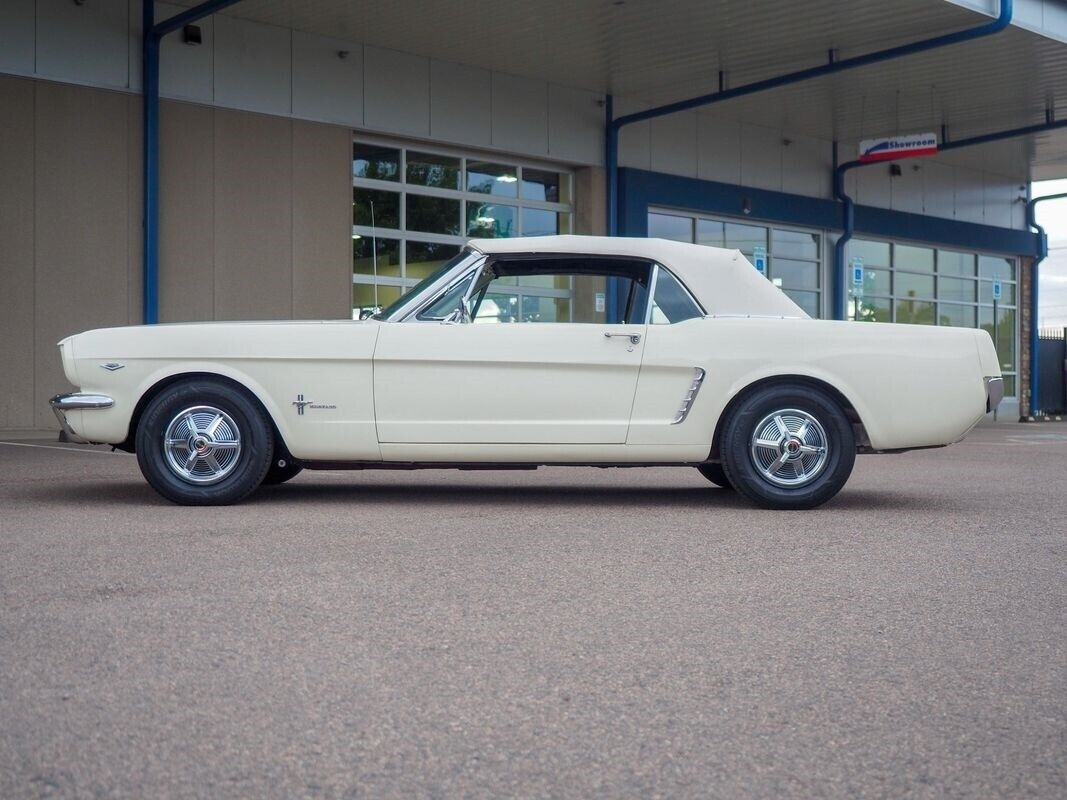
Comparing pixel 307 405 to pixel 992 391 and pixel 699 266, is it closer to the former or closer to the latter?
pixel 699 266

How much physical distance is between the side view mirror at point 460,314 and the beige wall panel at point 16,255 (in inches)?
338

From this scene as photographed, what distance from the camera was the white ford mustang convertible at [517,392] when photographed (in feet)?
21.7

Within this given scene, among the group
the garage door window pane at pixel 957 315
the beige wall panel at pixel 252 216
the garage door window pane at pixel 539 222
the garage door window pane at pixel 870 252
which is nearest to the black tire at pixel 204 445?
the beige wall panel at pixel 252 216

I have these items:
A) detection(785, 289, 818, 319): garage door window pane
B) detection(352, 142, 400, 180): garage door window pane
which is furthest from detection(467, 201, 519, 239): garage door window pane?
detection(785, 289, 818, 319): garage door window pane

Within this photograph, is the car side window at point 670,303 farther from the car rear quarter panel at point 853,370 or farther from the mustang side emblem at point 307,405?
the mustang side emblem at point 307,405

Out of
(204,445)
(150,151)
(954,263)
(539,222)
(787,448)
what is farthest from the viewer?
(954,263)

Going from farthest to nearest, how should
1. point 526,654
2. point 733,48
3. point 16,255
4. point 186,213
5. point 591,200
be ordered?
point 591,200 → point 733,48 → point 186,213 → point 16,255 → point 526,654

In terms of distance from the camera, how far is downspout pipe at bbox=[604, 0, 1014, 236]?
602 inches

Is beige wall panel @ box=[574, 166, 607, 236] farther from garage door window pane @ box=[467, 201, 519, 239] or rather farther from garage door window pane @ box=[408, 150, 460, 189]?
garage door window pane @ box=[408, 150, 460, 189]

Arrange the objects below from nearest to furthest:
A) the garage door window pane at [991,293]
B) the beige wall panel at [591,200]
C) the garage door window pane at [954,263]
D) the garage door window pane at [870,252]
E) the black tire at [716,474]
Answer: the black tire at [716,474], the beige wall panel at [591,200], the garage door window pane at [870,252], the garage door window pane at [954,263], the garage door window pane at [991,293]

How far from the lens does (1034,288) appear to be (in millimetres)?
28656

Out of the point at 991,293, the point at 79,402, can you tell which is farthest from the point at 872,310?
the point at 79,402

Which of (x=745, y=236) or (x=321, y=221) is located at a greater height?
(x=745, y=236)

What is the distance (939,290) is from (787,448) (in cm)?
2094
